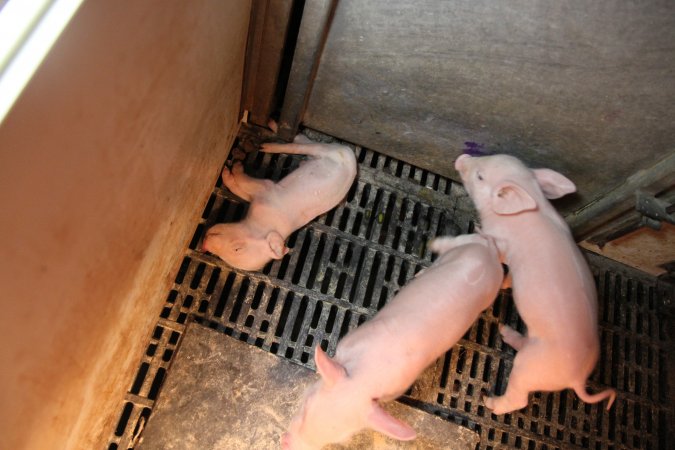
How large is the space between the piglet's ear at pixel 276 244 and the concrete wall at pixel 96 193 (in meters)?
0.31

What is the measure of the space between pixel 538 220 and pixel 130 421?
5.11ft

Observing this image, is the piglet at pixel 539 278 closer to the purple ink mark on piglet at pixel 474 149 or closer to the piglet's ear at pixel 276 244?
the purple ink mark on piglet at pixel 474 149

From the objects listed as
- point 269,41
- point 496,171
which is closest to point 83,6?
point 269,41

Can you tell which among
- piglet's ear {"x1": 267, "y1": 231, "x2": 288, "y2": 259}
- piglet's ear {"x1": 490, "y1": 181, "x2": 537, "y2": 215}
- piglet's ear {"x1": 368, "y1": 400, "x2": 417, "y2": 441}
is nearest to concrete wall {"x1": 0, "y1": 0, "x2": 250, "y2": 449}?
piglet's ear {"x1": 267, "y1": 231, "x2": 288, "y2": 259}

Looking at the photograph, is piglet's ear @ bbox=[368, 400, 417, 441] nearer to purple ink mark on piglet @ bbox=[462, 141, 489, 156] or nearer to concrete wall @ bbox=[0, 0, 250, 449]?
concrete wall @ bbox=[0, 0, 250, 449]

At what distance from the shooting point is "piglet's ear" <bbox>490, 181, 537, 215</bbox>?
75.1 inches

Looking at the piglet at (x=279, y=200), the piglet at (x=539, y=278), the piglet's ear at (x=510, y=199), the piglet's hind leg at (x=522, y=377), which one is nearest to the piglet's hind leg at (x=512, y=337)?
the piglet at (x=539, y=278)

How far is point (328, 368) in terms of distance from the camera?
1.48 meters

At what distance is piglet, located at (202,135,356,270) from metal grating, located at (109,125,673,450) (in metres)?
0.10

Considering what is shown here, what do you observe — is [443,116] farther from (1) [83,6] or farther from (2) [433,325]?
(1) [83,6]

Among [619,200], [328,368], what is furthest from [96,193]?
[619,200]

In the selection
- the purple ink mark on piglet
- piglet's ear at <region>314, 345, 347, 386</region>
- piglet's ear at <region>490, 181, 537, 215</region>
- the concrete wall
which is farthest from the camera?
the purple ink mark on piglet

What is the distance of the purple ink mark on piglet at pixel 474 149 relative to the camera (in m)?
2.04

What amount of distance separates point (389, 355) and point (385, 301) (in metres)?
Answer: 0.50
